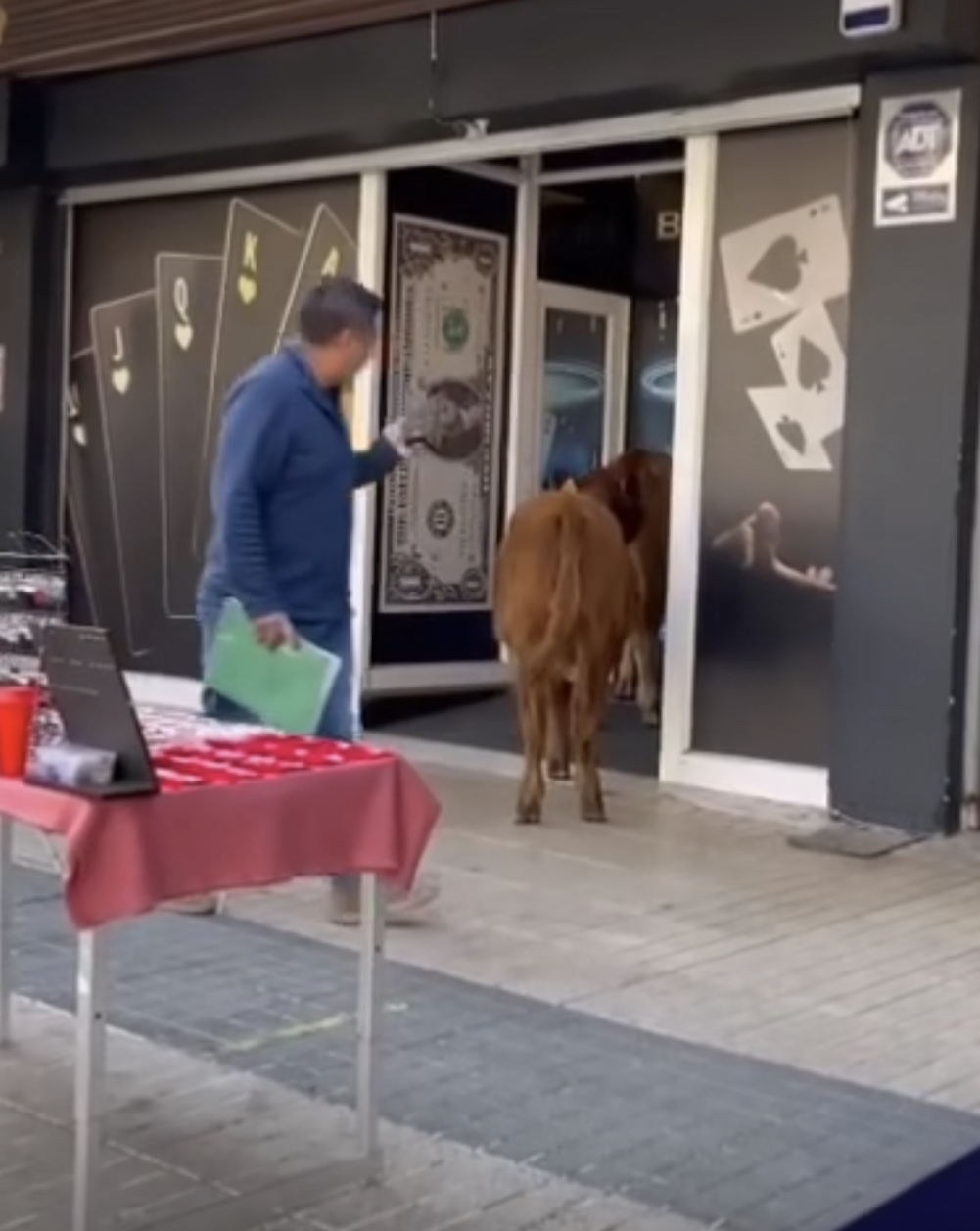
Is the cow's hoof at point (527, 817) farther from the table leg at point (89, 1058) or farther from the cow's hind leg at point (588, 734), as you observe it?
the table leg at point (89, 1058)

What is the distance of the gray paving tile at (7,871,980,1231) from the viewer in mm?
3738

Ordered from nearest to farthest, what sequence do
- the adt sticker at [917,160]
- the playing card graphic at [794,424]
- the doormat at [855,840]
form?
the doormat at [855,840] → the adt sticker at [917,160] → the playing card graphic at [794,424]

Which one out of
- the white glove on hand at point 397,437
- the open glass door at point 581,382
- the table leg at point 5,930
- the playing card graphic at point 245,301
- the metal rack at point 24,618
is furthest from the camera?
the open glass door at point 581,382

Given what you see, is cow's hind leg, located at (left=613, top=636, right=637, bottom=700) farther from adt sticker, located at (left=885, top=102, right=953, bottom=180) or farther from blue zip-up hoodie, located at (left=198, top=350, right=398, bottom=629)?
blue zip-up hoodie, located at (left=198, top=350, right=398, bottom=629)

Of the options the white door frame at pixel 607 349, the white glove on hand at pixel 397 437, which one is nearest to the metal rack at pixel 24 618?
the white glove on hand at pixel 397 437

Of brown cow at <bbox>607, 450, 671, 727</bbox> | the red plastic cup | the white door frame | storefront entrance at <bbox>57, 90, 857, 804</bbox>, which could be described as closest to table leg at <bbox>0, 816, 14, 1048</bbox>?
the red plastic cup

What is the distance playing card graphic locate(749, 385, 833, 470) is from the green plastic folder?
3.11 m

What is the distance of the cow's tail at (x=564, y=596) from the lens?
278 inches

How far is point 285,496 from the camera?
5.19 meters

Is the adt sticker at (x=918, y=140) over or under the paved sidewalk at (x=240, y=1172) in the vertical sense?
over

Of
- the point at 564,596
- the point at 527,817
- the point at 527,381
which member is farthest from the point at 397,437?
the point at 527,381

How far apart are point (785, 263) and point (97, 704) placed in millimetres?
4963

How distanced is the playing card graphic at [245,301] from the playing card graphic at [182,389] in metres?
0.06

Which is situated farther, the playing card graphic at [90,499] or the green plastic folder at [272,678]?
the playing card graphic at [90,499]
